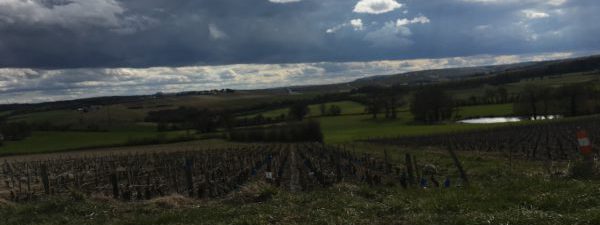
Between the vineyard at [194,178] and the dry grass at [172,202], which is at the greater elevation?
the dry grass at [172,202]

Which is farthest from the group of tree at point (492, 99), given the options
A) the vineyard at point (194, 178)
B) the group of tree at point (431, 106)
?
the vineyard at point (194, 178)

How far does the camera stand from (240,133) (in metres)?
107

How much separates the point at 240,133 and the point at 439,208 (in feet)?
317

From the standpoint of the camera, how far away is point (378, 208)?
1175cm

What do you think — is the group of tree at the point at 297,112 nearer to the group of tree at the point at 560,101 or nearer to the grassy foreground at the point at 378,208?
the group of tree at the point at 560,101

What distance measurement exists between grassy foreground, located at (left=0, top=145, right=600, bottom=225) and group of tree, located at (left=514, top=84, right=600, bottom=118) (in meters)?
106

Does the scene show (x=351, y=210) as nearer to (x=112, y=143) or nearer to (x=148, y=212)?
(x=148, y=212)

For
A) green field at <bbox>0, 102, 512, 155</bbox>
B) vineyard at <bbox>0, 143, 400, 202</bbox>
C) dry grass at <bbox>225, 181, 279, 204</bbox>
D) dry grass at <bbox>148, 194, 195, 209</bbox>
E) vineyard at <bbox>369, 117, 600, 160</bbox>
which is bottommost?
green field at <bbox>0, 102, 512, 155</bbox>

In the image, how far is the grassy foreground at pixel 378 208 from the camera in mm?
9828

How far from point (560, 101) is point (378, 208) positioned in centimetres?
11510

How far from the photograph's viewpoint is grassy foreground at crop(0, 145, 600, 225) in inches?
387

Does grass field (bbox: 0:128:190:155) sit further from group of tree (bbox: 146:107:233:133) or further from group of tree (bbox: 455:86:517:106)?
group of tree (bbox: 455:86:517:106)

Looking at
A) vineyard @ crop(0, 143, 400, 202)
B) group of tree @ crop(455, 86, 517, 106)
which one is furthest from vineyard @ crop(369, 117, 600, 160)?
group of tree @ crop(455, 86, 517, 106)

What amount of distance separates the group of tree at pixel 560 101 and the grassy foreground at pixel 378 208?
106 meters
